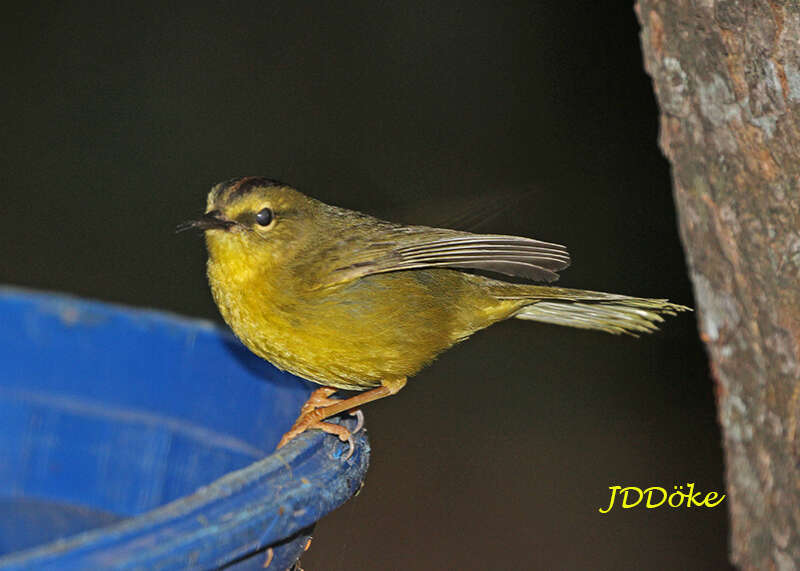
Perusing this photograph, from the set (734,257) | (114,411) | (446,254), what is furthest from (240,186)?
(734,257)

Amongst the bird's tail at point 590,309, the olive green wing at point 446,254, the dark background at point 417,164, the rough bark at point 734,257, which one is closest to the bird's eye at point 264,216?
the olive green wing at point 446,254

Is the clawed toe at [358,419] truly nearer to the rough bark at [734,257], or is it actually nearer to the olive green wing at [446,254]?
the olive green wing at [446,254]

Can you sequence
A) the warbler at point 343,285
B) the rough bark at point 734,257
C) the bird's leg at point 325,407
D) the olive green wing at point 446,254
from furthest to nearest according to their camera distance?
the warbler at point 343,285
the olive green wing at point 446,254
the bird's leg at point 325,407
the rough bark at point 734,257

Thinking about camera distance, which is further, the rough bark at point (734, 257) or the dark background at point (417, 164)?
the dark background at point (417, 164)

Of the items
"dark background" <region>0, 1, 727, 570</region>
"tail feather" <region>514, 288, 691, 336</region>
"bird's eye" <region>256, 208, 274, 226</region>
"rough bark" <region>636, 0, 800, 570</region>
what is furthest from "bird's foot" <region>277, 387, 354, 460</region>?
"dark background" <region>0, 1, 727, 570</region>

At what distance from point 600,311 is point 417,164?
15.5 feet

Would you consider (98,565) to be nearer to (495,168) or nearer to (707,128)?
(707,128)

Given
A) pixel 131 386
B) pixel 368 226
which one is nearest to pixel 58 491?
pixel 131 386

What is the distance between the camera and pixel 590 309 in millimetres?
4453

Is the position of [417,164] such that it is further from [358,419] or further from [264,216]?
[358,419]

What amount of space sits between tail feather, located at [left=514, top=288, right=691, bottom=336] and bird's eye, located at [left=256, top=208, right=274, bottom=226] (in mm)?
1234

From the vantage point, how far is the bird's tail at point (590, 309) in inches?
166

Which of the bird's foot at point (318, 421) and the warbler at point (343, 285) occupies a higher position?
the warbler at point (343, 285)

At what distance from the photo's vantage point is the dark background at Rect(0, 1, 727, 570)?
864cm
